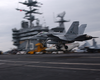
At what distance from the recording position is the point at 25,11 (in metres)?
89.4

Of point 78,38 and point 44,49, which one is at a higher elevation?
point 78,38

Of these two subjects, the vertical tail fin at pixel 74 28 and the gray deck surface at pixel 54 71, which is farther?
the vertical tail fin at pixel 74 28

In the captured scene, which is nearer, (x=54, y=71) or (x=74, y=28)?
(x=54, y=71)

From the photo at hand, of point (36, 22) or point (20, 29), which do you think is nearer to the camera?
point (20, 29)

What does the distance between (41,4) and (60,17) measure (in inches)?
662

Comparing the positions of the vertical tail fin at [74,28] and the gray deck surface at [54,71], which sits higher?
the vertical tail fin at [74,28]

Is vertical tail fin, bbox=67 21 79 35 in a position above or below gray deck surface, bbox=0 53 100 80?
above

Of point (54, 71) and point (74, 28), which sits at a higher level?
point (74, 28)

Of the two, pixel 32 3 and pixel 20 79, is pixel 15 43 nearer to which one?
pixel 32 3

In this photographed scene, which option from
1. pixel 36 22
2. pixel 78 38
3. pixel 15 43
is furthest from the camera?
pixel 36 22

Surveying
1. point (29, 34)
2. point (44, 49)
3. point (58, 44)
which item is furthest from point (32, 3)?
point (58, 44)

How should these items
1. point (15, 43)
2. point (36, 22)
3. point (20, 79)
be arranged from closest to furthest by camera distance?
point (20, 79), point (15, 43), point (36, 22)

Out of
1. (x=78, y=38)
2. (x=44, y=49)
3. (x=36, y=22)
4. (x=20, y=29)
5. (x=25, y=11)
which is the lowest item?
(x=44, y=49)

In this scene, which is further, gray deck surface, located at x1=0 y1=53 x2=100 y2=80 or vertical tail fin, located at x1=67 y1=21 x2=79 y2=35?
vertical tail fin, located at x1=67 y1=21 x2=79 y2=35
